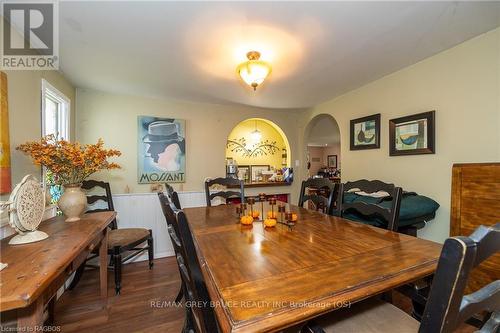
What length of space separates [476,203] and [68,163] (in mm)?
3162

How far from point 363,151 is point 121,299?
10.3 ft

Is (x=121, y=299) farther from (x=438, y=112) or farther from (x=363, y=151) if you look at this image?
(x=438, y=112)

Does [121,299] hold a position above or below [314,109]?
below

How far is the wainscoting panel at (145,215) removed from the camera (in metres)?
2.93

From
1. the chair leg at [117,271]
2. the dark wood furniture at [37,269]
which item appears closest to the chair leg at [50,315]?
the chair leg at [117,271]

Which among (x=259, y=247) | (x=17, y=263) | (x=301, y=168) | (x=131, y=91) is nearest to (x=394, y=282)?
(x=259, y=247)

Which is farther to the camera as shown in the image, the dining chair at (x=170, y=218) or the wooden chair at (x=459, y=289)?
the dining chair at (x=170, y=218)

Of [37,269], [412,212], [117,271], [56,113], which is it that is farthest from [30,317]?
[412,212]

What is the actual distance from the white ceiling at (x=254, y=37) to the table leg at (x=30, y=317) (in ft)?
5.27

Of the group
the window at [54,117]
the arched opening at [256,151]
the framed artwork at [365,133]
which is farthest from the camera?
the arched opening at [256,151]

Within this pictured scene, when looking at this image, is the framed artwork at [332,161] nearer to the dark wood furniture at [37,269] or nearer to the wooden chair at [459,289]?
the dark wood furniture at [37,269]

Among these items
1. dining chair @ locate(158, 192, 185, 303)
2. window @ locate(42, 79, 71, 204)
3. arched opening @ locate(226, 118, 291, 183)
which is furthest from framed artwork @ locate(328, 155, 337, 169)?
dining chair @ locate(158, 192, 185, 303)

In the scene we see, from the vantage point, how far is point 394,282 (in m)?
0.78

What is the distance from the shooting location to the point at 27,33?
5.37ft
